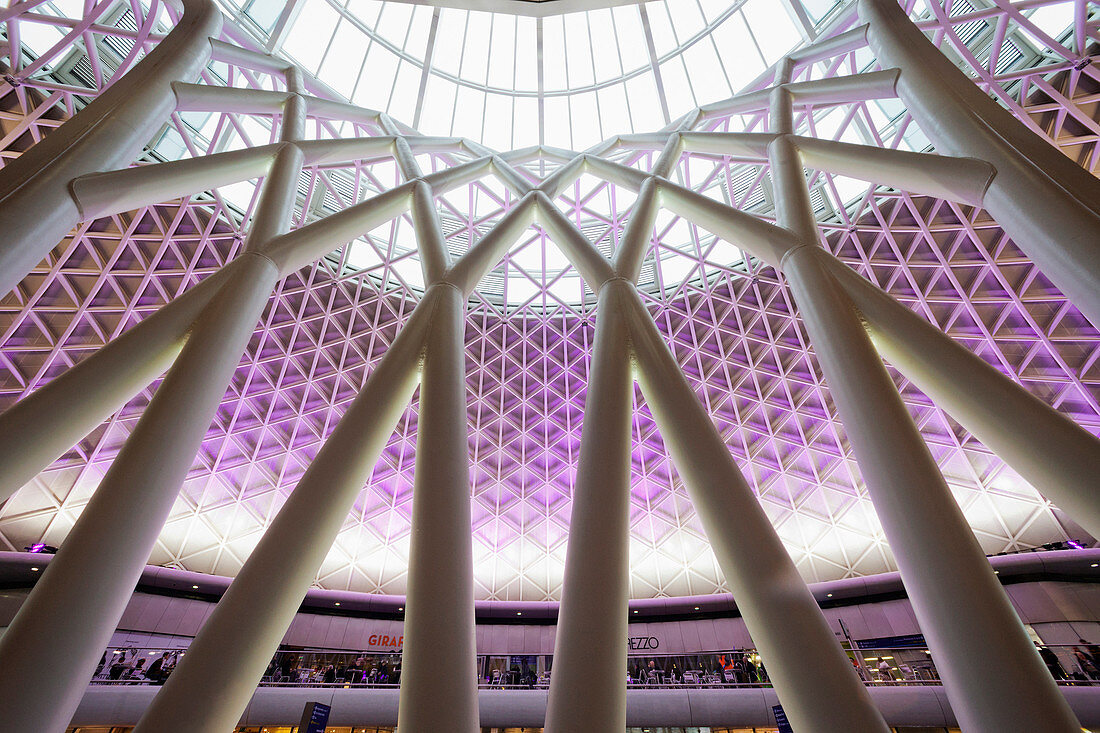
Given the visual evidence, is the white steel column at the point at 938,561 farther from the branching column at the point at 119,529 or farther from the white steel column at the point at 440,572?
the branching column at the point at 119,529

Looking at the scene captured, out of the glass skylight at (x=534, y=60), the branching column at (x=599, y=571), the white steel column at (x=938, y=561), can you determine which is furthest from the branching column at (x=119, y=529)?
the glass skylight at (x=534, y=60)

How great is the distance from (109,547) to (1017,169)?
1150cm

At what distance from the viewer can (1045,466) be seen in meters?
5.09

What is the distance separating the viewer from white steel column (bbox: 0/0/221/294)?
6668 millimetres

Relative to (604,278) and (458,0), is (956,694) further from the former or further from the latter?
(458,0)

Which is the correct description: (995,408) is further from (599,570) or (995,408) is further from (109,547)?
(109,547)

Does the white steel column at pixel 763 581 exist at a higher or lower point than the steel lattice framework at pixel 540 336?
lower

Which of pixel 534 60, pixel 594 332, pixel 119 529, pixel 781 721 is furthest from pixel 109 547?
pixel 534 60

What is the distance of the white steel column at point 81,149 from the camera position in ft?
21.9

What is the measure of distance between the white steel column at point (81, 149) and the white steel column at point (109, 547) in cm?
228

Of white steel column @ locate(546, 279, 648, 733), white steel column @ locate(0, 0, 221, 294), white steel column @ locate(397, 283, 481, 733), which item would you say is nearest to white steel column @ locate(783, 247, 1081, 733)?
white steel column @ locate(546, 279, 648, 733)

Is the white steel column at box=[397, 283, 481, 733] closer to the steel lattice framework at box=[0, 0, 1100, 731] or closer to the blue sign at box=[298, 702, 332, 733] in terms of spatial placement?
the steel lattice framework at box=[0, 0, 1100, 731]

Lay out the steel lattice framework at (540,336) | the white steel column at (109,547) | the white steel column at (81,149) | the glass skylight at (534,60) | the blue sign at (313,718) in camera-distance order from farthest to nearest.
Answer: the steel lattice framework at (540,336) < the glass skylight at (534,60) < the blue sign at (313,718) < the white steel column at (81,149) < the white steel column at (109,547)

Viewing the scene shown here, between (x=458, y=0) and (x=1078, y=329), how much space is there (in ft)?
99.2
